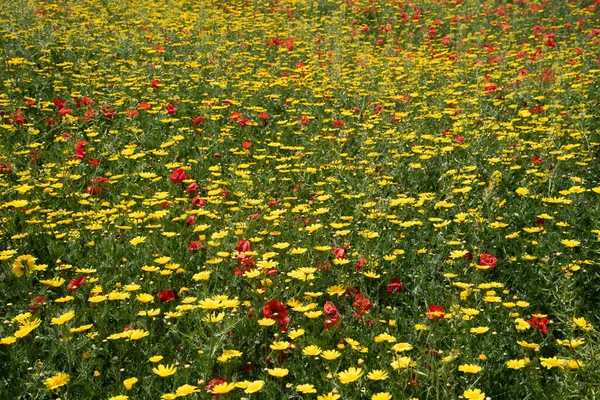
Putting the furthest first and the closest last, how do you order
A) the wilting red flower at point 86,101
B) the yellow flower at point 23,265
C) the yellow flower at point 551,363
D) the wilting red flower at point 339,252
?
the wilting red flower at point 86,101
the wilting red flower at point 339,252
the yellow flower at point 23,265
the yellow flower at point 551,363

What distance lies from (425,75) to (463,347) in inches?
196

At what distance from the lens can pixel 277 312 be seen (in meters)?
2.83

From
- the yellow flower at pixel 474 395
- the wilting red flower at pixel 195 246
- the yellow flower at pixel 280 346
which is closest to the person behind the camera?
the yellow flower at pixel 474 395

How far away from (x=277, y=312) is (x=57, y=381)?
0.92m

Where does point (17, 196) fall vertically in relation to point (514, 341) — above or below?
above

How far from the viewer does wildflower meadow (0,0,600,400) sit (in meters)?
2.63

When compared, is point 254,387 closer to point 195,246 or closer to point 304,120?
point 195,246

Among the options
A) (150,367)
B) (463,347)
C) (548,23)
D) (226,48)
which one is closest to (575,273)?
(463,347)

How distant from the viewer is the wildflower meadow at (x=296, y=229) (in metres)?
2.63

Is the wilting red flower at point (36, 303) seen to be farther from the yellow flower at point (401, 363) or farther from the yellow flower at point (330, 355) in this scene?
the yellow flower at point (401, 363)

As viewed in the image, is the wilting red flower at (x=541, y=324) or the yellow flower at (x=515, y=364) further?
the wilting red flower at (x=541, y=324)

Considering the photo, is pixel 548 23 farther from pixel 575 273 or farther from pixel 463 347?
pixel 463 347

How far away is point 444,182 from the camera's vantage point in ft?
13.8

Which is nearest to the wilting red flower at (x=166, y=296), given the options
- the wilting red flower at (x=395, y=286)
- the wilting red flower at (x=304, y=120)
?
the wilting red flower at (x=395, y=286)
